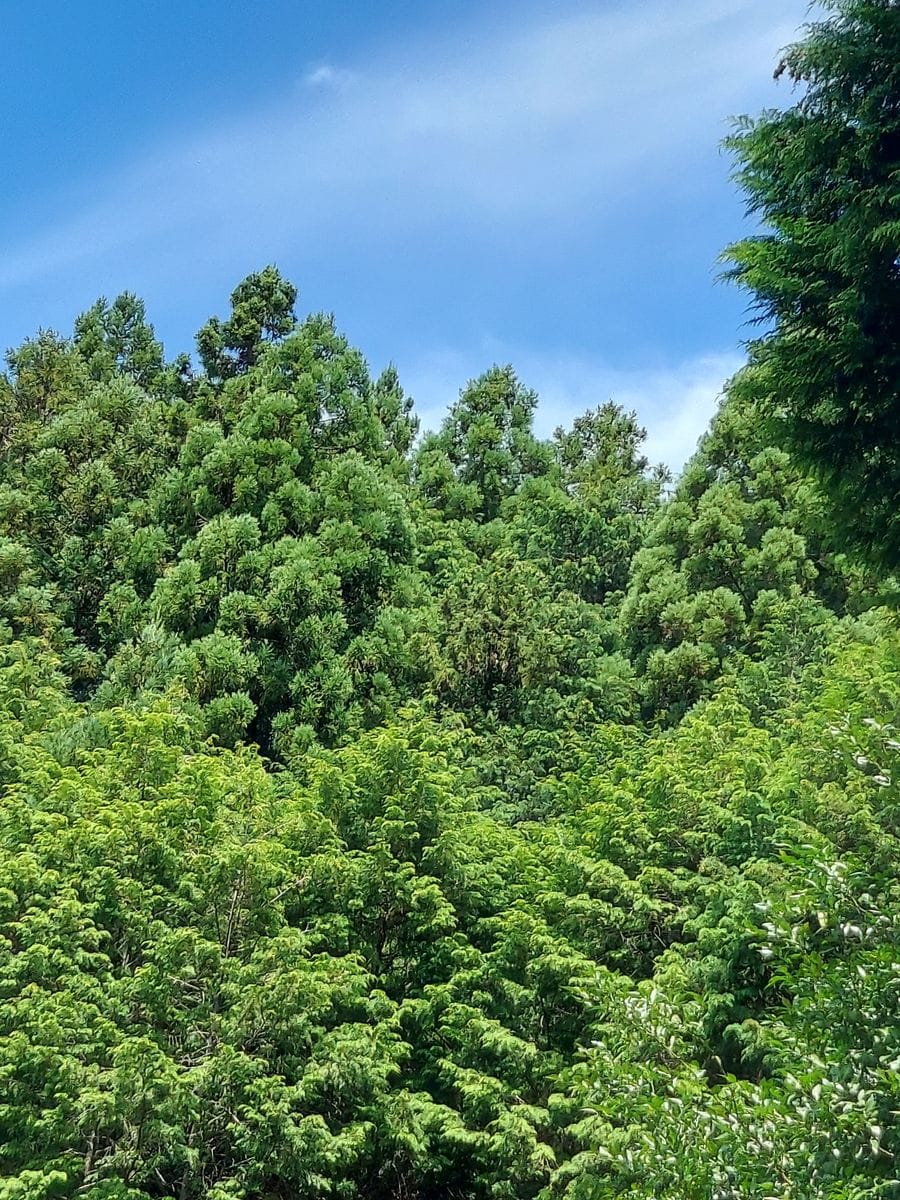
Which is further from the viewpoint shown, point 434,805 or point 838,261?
point 434,805

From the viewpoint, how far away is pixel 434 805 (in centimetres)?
1047

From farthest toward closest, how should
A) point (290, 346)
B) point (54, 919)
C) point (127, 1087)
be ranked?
point (290, 346)
point (54, 919)
point (127, 1087)

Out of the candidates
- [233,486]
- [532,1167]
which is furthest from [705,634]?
[532,1167]

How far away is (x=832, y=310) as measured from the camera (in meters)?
4.75

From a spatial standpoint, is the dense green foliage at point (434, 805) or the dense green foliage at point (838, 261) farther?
the dense green foliage at point (434, 805)

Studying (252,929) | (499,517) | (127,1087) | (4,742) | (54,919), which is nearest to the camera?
(127,1087)

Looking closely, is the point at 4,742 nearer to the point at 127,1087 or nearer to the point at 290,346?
the point at 127,1087

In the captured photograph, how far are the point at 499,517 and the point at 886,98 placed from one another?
17.8m

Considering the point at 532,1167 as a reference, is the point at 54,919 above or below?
above

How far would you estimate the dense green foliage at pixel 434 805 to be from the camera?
16.5 feet

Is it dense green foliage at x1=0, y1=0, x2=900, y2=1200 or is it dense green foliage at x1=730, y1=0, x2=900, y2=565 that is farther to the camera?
dense green foliage at x1=0, y1=0, x2=900, y2=1200

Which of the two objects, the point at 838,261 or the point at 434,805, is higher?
the point at 838,261

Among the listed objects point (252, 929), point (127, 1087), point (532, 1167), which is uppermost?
point (252, 929)

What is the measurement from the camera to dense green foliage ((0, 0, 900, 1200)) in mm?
5023
